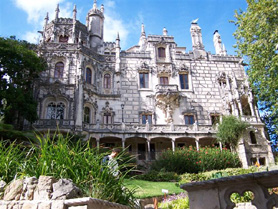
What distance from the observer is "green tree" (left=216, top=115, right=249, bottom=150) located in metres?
24.1

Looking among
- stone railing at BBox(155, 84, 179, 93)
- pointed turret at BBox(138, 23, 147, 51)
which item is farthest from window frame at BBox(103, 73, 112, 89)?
pointed turret at BBox(138, 23, 147, 51)

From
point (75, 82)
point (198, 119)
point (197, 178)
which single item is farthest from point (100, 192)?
point (198, 119)

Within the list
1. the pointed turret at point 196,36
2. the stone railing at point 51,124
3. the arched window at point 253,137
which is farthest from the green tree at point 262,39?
the stone railing at point 51,124

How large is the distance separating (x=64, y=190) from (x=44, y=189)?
37 centimetres

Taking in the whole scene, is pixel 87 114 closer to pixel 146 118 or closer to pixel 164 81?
pixel 146 118

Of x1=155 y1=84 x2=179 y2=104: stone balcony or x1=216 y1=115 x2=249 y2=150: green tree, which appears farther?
x1=155 y1=84 x2=179 y2=104: stone balcony

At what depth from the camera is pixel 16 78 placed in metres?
22.6

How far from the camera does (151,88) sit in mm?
29328

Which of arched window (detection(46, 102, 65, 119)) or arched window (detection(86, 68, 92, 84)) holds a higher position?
arched window (detection(86, 68, 92, 84))

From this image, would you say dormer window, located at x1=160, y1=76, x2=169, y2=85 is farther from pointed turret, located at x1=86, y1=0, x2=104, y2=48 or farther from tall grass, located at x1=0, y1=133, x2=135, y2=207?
tall grass, located at x1=0, y1=133, x2=135, y2=207

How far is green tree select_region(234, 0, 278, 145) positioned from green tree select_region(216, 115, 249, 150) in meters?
3.88

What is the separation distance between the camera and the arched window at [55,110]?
24.9 meters

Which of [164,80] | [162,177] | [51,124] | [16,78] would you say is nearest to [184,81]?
[164,80]

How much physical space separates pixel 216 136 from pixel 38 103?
57.8ft
